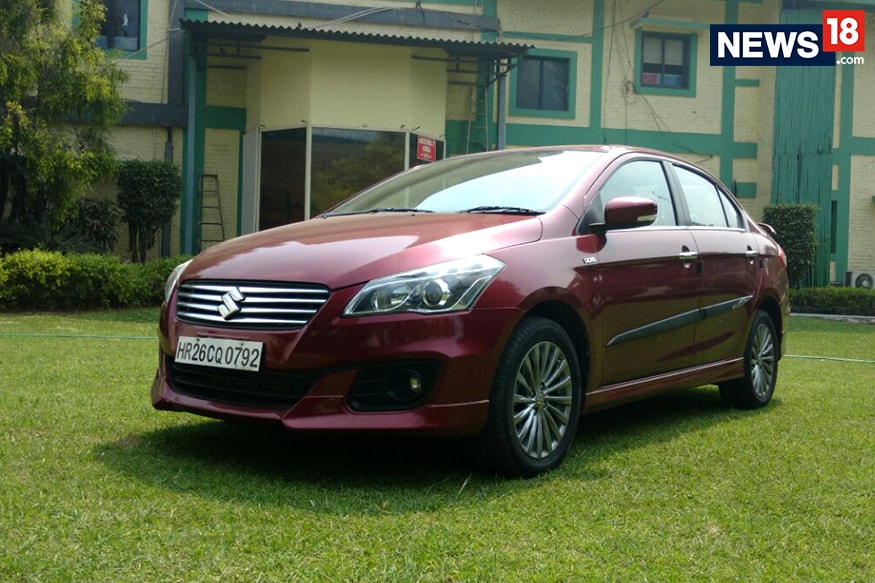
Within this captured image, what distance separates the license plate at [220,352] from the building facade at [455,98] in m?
13.0

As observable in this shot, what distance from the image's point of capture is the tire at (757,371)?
6426 millimetres

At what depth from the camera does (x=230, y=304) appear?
13.8 feet

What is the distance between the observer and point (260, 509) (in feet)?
11.9

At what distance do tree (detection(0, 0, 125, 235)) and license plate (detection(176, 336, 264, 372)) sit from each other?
1166cm

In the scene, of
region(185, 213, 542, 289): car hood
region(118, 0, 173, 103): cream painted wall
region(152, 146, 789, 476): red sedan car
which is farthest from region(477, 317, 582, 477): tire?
region(118, 0, 173, 103): cream painted wall

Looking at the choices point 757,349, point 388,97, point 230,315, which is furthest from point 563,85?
point 230,315

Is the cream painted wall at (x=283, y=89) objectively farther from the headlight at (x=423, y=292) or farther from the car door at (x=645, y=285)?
the headlight at (x=423, y=292)

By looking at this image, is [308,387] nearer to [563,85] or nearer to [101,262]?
[101,262]

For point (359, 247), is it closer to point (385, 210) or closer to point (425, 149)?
point (385, 210)

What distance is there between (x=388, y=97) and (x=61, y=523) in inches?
591

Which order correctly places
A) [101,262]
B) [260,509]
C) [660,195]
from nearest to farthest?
[260,509] → [660,195] → [101,262]

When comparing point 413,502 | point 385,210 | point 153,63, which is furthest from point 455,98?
point 413,502

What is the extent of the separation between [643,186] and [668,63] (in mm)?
17010

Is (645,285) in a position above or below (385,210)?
below
